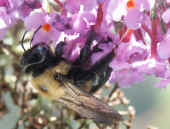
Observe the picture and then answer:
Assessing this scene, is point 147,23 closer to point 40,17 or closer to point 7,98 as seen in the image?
point 40,17

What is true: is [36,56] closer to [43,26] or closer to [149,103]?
[43,26]

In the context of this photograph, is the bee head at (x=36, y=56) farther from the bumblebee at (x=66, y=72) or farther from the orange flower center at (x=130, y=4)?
the orange flower center at (x=130, y=4)

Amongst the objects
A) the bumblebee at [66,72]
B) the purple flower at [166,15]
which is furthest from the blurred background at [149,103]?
the purple flower at [166,15]

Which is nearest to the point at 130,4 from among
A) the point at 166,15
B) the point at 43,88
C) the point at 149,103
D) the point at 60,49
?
the point at 166,15

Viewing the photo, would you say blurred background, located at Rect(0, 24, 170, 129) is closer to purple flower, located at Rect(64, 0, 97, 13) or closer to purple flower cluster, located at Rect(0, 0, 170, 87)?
purple flower cluster, located at Rect(0, 0, 170, 87)

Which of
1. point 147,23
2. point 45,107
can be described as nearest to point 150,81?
point 45,107

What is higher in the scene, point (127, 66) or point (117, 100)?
point (127, 66)

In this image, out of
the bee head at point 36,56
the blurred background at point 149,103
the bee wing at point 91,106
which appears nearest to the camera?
the bee wing at point 91,106
